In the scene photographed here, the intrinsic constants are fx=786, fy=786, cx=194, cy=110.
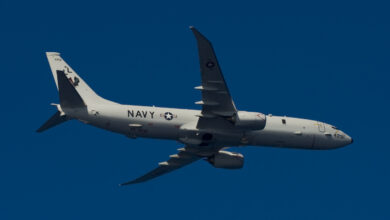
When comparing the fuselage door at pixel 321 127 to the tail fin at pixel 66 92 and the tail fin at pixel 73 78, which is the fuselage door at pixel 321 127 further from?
the tail fin at pixel 73 78

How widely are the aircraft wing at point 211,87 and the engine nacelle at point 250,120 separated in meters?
0.78

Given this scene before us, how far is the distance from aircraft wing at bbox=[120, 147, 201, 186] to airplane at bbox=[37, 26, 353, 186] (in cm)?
50

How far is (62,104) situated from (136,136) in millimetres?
6637

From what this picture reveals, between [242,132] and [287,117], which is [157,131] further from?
[287,117]

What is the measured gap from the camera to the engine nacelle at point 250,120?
6262 centimetres

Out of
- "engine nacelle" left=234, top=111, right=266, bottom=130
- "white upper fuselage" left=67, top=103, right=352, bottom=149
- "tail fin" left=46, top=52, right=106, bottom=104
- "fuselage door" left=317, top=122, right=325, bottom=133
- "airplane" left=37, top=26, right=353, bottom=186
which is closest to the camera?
"airplane" left=37, top=26, right=353, bottom=186

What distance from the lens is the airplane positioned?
60.4 m

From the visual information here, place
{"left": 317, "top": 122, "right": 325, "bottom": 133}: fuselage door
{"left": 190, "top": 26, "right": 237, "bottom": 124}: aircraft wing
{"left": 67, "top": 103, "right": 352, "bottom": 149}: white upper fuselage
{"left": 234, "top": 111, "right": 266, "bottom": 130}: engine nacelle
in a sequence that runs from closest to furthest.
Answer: {"left": 190, "top": 26, "right": 237, "bottom": 124}: aircraft wing < {"left": 234, "top": 111, "right": 266, "bottom": 130}: engine nacelle < {"left": 67, "top": 103, "right": 352, "bottom": 149}: white upper fuselage < {"left": 317, "top": 122, "right": 325, "bottom": 133}: fuselage door

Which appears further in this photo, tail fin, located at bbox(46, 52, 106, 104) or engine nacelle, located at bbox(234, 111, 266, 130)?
tail fin, located at bbox(46, 52, 106, 104)

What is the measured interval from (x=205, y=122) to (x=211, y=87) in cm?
495

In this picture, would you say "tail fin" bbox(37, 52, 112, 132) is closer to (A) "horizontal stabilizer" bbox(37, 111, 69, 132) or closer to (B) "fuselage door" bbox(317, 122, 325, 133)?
(A) "horizontal stabilizer" bbox(37, 111, 69, 132)

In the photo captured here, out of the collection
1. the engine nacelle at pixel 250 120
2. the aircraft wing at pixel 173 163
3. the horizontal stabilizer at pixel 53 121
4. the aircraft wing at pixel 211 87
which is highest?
the aircraft wing at pixel 211 87

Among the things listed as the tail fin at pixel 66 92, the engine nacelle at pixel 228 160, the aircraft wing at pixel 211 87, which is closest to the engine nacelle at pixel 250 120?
the aircraft wing at pixel 211 87

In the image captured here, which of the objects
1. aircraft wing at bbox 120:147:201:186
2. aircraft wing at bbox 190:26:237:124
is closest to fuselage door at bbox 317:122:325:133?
aircraft wing at bbox 190:26:237:124
